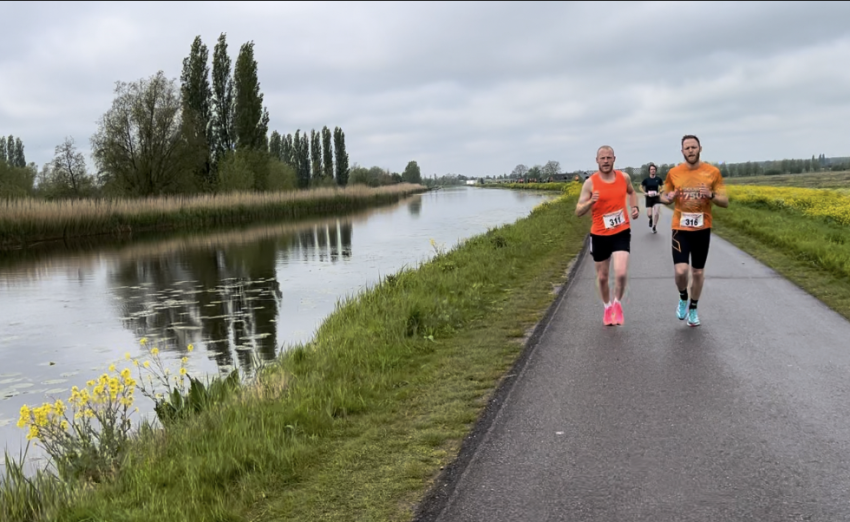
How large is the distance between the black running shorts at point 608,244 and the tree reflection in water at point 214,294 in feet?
15.3

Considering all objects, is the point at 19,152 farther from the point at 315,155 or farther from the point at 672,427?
the point at 672,427

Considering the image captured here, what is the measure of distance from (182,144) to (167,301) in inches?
1484

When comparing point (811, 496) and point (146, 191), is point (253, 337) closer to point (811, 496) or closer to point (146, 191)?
point (811, 496)

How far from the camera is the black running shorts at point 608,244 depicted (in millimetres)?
7758

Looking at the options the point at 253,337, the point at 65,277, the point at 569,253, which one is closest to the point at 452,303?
the point at 253,337

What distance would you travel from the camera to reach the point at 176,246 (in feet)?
90.7

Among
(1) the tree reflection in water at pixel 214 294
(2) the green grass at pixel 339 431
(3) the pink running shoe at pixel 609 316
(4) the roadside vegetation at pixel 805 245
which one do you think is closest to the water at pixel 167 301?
(1) the tree reflection in water at pixel 214 294

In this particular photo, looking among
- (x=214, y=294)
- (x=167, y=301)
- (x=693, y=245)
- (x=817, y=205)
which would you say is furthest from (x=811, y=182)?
(x=693, y=245)

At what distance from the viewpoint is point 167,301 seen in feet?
47.0

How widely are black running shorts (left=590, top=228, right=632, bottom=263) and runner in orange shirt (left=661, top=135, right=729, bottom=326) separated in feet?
1.88

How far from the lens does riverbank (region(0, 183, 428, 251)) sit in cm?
2983

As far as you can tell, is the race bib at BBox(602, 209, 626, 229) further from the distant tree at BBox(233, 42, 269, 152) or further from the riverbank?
the distant tree at BBox(233, 42, 269, 152)

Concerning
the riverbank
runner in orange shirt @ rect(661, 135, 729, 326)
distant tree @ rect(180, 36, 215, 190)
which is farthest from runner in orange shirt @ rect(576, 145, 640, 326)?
distant tree @ rect(180, 36, 215, 190)

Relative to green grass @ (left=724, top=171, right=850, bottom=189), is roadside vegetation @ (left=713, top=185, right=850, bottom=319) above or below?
below
